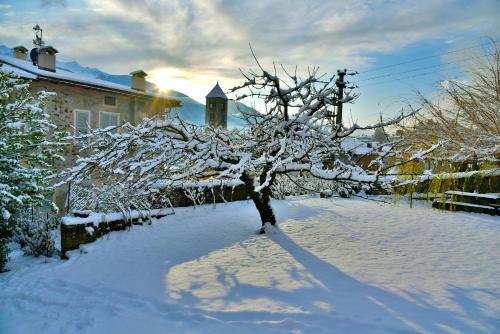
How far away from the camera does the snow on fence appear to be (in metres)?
6.86

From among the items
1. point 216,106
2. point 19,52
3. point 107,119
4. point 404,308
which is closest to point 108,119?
point 107,119

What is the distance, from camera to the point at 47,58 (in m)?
14.3

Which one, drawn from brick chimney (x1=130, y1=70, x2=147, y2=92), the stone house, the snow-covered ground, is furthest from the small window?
the snow-covered ground

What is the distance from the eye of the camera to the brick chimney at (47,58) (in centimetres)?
1413

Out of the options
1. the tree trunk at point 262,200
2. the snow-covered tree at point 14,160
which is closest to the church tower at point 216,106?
the tree trunk at point 262,200

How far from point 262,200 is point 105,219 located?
3.54 meters

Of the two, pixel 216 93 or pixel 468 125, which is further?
pixel 216 93

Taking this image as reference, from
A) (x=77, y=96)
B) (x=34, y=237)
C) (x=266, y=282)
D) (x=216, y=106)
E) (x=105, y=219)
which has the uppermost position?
(x=216, y=106)

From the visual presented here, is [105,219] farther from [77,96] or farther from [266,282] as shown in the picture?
[77,96]

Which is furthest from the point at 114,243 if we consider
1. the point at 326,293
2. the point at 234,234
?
the point at 326,293

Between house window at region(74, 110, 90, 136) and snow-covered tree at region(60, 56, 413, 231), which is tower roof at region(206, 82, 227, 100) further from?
snow-covered tree at region(60, 56, 413, 231)

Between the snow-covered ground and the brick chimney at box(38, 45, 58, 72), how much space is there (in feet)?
32.5

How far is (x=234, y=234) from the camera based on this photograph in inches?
310

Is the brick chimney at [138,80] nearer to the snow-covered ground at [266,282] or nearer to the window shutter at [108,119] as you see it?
the window shutter at [108,119]
